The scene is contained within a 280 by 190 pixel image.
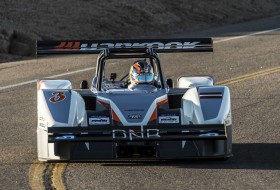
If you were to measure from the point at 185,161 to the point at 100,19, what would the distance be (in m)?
17.2

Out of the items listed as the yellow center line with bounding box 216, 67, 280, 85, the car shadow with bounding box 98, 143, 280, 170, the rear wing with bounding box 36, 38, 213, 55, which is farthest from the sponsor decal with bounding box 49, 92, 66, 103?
the yellow center line with bounding box 216, 67, 280, 85

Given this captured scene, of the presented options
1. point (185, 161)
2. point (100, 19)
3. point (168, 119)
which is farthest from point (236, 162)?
point (100, 19)

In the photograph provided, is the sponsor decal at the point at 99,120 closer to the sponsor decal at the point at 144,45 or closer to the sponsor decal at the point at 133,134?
the sponsor decal at the point at 133,134

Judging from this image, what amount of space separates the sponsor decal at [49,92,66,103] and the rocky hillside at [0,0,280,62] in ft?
37.4

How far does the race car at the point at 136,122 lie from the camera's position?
1177cm

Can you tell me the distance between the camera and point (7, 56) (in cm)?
2416

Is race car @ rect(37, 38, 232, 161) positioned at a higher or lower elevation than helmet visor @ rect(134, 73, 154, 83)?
lower

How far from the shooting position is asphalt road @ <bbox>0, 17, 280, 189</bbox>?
36.8 feet

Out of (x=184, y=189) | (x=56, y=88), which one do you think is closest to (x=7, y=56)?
(x=56, y=88)

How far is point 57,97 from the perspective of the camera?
12578mm

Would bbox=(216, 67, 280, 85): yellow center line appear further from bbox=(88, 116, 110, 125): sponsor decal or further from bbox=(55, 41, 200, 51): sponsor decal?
bbox=(88, 116, 110, 125): sponsor decal

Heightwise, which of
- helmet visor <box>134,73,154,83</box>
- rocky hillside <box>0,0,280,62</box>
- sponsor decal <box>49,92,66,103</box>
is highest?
rocky hillside <box>0,0,280,62</box>

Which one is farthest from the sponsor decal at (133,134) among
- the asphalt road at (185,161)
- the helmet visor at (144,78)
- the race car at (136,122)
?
the helmet visor at (144,78)

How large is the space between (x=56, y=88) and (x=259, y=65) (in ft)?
32.3
